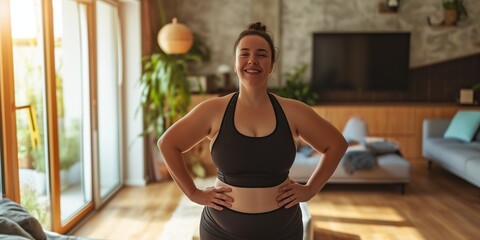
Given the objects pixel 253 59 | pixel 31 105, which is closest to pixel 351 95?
pixel 31 105

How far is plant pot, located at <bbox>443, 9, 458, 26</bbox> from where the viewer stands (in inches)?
247

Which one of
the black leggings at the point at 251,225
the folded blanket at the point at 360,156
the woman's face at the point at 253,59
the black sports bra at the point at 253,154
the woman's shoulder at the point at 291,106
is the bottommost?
the folded blanket at the point at 360,156

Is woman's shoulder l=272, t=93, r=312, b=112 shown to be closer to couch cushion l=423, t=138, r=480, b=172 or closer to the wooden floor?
the wooden floor

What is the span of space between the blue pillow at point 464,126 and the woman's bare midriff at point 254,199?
15.2 feet

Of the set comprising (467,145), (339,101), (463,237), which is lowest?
(463,237)

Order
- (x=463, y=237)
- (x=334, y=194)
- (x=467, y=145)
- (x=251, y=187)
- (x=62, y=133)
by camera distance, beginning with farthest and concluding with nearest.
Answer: (x=467, y=145), (x=334, y=194), (x=62, y=133), (x=463, y=237), (x=251, y=187)

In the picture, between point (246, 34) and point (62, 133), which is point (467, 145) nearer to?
point (62, 133)

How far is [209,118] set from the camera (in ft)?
4.57

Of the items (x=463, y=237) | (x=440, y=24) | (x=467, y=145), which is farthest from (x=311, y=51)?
(x=463, y=237)

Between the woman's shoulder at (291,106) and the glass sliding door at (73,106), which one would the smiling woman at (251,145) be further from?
the glass sliding door at (73,106)

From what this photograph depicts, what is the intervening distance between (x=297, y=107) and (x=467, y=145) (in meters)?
4.35

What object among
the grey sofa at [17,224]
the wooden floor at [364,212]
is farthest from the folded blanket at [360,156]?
the grey sofa at [17,224]

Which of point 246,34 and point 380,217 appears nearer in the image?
point 246,34

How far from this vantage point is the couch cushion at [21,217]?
2346 millimetres
